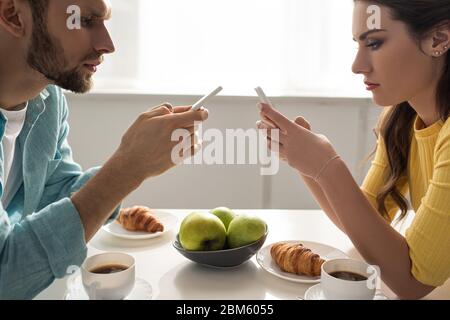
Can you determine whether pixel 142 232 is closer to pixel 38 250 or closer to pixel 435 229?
pixel 38 250

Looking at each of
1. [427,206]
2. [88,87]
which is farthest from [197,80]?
[427,206]

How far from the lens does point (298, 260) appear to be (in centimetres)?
92

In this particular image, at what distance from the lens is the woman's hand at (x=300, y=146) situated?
97cm

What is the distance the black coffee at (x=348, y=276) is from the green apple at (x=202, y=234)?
9.2 inches

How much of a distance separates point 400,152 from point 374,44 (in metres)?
0.30

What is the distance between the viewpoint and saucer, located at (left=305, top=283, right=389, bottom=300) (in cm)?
82

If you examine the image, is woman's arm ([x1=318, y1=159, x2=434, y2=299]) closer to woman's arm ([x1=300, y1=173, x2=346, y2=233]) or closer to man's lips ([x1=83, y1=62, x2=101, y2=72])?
woman's arm ([x1=300, y1=173, x2=346, y2=233])

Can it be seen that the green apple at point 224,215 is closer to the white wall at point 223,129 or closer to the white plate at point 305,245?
the white plate at point 305,245

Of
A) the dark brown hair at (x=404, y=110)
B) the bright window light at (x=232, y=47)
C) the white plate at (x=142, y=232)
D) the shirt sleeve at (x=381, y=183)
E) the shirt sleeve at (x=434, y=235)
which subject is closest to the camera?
the shirt sleeve at (x=434, y=235)

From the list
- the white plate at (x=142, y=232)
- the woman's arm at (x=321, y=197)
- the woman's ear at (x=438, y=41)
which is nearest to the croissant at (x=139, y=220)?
the white plate at (x=142, y=232)

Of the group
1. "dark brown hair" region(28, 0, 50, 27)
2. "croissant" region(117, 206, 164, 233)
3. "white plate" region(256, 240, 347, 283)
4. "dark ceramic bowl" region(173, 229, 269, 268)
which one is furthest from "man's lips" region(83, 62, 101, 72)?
"white plate" region(256, 240, 347, 283)

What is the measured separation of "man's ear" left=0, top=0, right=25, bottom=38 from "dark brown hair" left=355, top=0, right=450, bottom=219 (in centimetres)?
74

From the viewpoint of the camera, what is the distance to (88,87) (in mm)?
1099
